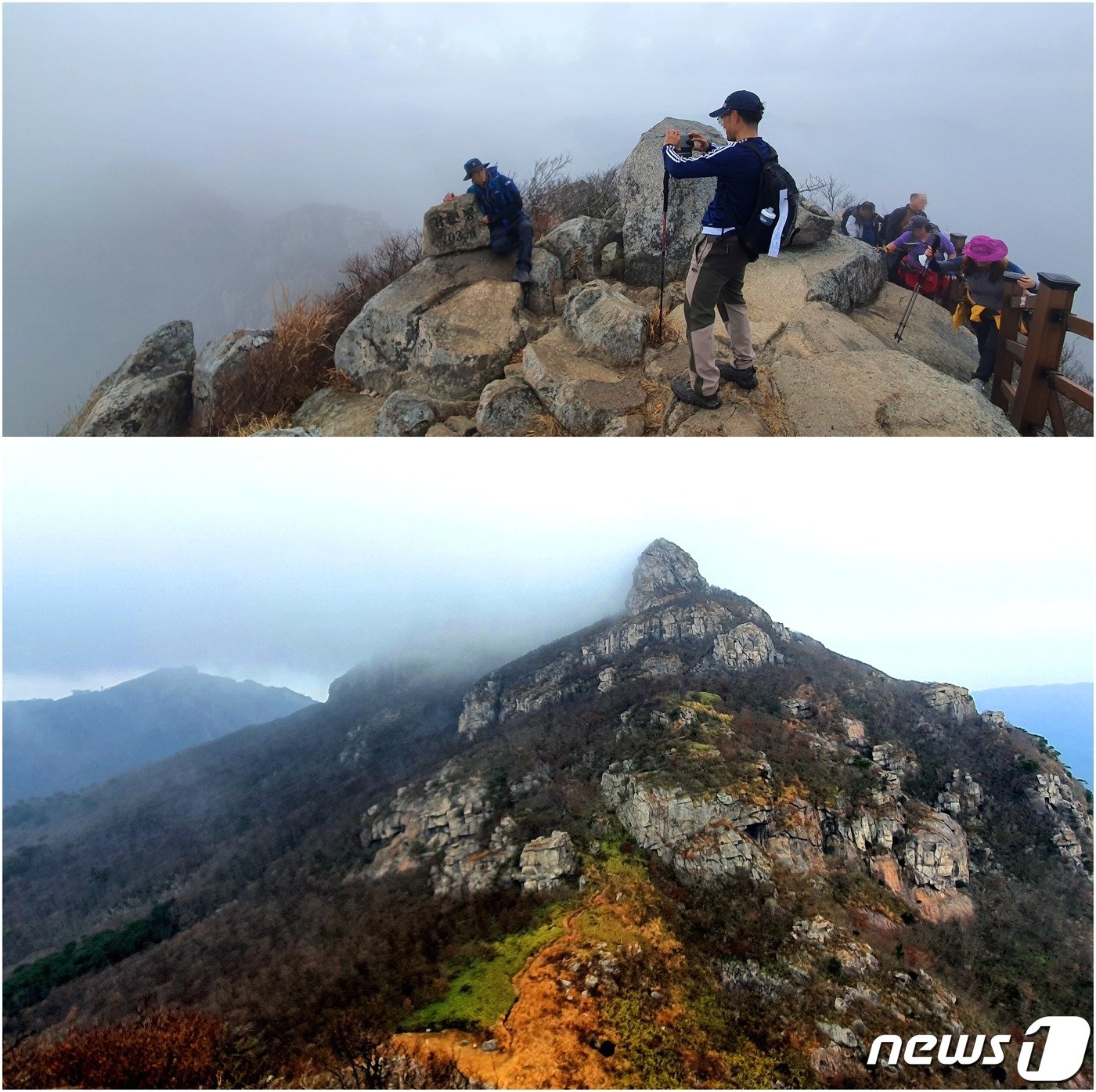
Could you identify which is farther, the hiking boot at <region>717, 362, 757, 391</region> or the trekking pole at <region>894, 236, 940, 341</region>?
the trekking pole at <region>894, 236, 940, 341</region>

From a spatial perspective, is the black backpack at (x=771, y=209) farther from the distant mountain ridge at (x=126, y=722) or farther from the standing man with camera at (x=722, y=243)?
the distant mountain ridge at (x=126, y=722)

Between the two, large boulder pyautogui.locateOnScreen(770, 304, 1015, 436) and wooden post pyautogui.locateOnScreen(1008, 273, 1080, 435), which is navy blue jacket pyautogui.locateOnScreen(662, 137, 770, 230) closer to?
large boulder pyautogui.locateOnScreen(770, 304, 1015, 436)

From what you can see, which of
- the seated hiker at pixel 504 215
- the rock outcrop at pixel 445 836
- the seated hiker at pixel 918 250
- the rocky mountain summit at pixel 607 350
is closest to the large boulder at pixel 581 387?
the rocky mountain summit at pixel 607 350

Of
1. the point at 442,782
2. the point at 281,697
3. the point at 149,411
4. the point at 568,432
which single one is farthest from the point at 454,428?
the point at 149,411

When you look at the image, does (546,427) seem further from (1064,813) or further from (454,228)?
(1064,813)

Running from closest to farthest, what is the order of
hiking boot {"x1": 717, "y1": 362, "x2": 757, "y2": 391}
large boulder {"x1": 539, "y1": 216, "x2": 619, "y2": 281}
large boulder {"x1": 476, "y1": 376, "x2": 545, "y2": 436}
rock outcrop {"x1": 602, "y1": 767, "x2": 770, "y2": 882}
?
1. rock outcrop {"x1": 602, "y1": 767, "x2": 770, "y2": 882}
2. hiking boot {"x1": 717, "y1": 362, "x2": 757, "y2": 391}
3. large boulder {"x1": 476, "y1": 376, "x2": 545, "y2": 436}
4. large boulder {"x1": 539, "y1": 216, "x2": 619, "y2": 281}

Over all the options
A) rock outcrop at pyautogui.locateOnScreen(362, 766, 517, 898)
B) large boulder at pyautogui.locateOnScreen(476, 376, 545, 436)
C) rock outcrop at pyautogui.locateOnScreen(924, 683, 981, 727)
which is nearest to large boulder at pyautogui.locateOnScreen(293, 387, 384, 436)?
large boulder at pyautogui.locateOnScreen(476, 376, 545, 436)

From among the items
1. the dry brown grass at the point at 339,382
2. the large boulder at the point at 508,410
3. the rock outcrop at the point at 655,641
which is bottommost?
the rock outcrop at the point at 655,641

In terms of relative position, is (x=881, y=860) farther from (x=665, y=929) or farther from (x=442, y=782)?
(x=442, y=782)
